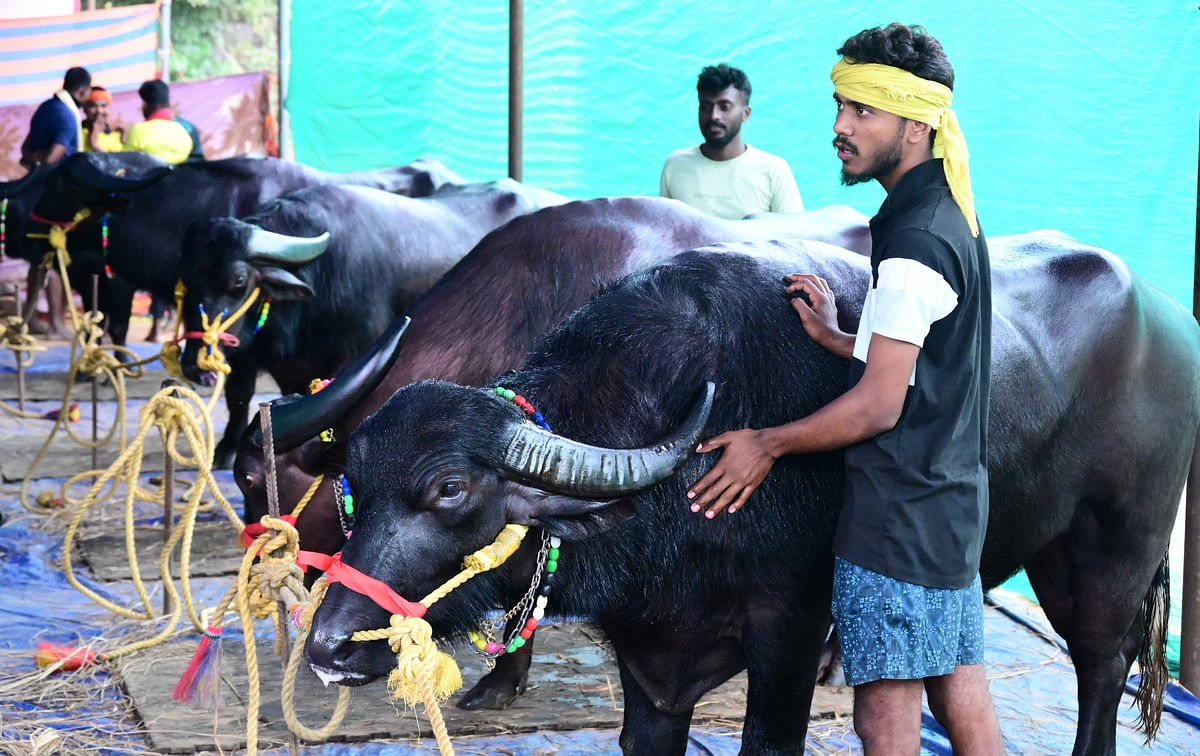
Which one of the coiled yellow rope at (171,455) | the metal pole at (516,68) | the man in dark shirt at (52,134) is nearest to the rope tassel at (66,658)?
the coiled yellow rope at (171,455)

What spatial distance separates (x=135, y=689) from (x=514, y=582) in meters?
2.12

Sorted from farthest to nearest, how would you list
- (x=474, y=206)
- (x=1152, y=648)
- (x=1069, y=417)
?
(x=474, y=206) < (x=1152, y=648) < (x=1069, y=417)

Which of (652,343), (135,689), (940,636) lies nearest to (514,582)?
(652,343)

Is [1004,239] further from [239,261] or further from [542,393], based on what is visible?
[239,261]

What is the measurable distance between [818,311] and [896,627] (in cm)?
74

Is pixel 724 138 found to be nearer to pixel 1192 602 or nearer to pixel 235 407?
pixel 1192 602

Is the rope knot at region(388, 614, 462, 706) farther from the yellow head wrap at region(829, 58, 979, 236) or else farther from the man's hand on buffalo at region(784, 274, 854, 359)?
the yellow head wrap at region(829, 58, 979, 236)

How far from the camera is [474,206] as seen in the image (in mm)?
6129

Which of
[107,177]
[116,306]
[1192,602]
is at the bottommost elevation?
[116,306]

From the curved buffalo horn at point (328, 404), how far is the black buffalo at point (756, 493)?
69 cm

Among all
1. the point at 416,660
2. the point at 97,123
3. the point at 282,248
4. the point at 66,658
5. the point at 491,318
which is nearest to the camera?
the point at 416,660

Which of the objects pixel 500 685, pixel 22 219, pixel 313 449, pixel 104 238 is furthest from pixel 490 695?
pixel 22 219

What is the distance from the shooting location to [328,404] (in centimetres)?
319

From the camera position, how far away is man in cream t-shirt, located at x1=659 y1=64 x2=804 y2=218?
529 centimetres
